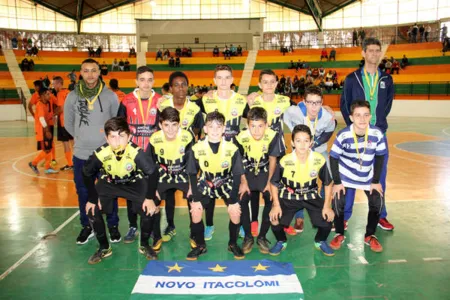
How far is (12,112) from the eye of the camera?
26375mm

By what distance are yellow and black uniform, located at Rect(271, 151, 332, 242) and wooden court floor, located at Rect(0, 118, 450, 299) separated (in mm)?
468

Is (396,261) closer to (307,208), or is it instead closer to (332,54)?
(307,208)

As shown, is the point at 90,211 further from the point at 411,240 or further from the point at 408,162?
the point at 408,162

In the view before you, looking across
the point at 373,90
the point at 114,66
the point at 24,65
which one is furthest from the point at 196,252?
the point at 24,65

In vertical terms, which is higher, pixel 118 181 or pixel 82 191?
pixel 118 181

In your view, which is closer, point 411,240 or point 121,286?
point 121,286

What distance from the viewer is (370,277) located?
4.21 metres

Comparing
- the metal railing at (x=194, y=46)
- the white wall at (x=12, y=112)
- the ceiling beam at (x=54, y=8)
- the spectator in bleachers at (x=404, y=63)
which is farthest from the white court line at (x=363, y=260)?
the ceiling beam at (x=54, y=8)

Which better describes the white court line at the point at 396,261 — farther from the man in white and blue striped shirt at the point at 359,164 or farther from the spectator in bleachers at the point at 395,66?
the spectator in bleachers at the point at 395,66

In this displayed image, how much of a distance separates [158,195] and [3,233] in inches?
95.8

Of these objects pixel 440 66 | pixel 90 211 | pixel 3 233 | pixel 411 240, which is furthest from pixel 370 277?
pixel 440 66

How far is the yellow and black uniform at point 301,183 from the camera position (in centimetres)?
479

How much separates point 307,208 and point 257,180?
2.29 feet

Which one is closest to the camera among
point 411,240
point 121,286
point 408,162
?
point 121,286
